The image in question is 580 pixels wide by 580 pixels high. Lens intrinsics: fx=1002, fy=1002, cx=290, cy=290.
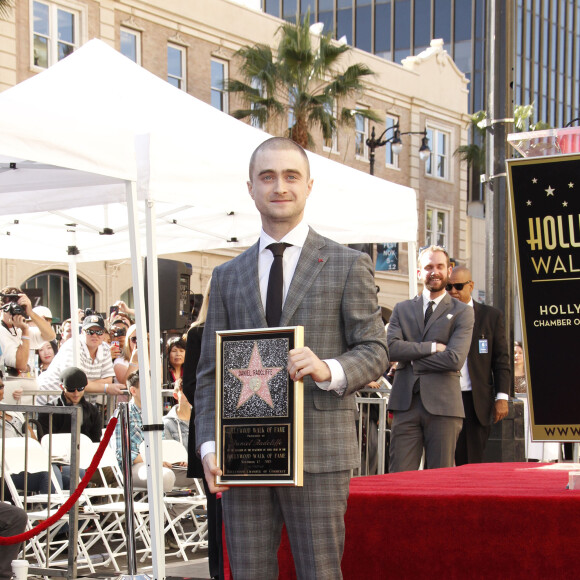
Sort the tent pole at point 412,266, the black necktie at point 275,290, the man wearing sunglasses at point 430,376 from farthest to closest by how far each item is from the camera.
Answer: the tent pole at point 412,266
the man wearing sunglasses at point 430,376
the black necktie at point 275,290

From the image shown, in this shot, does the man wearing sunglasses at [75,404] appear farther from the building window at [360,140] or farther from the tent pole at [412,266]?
the building window at [360,140]

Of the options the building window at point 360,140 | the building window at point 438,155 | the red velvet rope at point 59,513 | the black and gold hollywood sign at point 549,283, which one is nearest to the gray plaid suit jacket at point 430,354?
the red velvet rope at point 59,513

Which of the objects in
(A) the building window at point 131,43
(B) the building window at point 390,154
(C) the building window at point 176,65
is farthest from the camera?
(B) the building window at point 390,154

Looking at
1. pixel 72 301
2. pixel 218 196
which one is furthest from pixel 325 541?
pixel 72 301

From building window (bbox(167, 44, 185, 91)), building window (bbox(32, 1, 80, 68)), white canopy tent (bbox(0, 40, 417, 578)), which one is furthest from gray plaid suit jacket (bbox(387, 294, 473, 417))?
building window (bbox(167, 44, 185, 91))

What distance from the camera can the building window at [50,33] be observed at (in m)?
25.9

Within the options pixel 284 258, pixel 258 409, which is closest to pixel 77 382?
pixel 284 258

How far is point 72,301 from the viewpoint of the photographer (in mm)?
11000

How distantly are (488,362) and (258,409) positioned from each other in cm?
541

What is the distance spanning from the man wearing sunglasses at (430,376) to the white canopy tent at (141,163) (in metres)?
0.92

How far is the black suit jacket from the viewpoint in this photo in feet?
27.2

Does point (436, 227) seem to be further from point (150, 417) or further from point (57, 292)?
point (150, 417)

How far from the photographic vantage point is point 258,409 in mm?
3297

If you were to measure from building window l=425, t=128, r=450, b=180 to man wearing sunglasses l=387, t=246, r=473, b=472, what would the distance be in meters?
33.4
